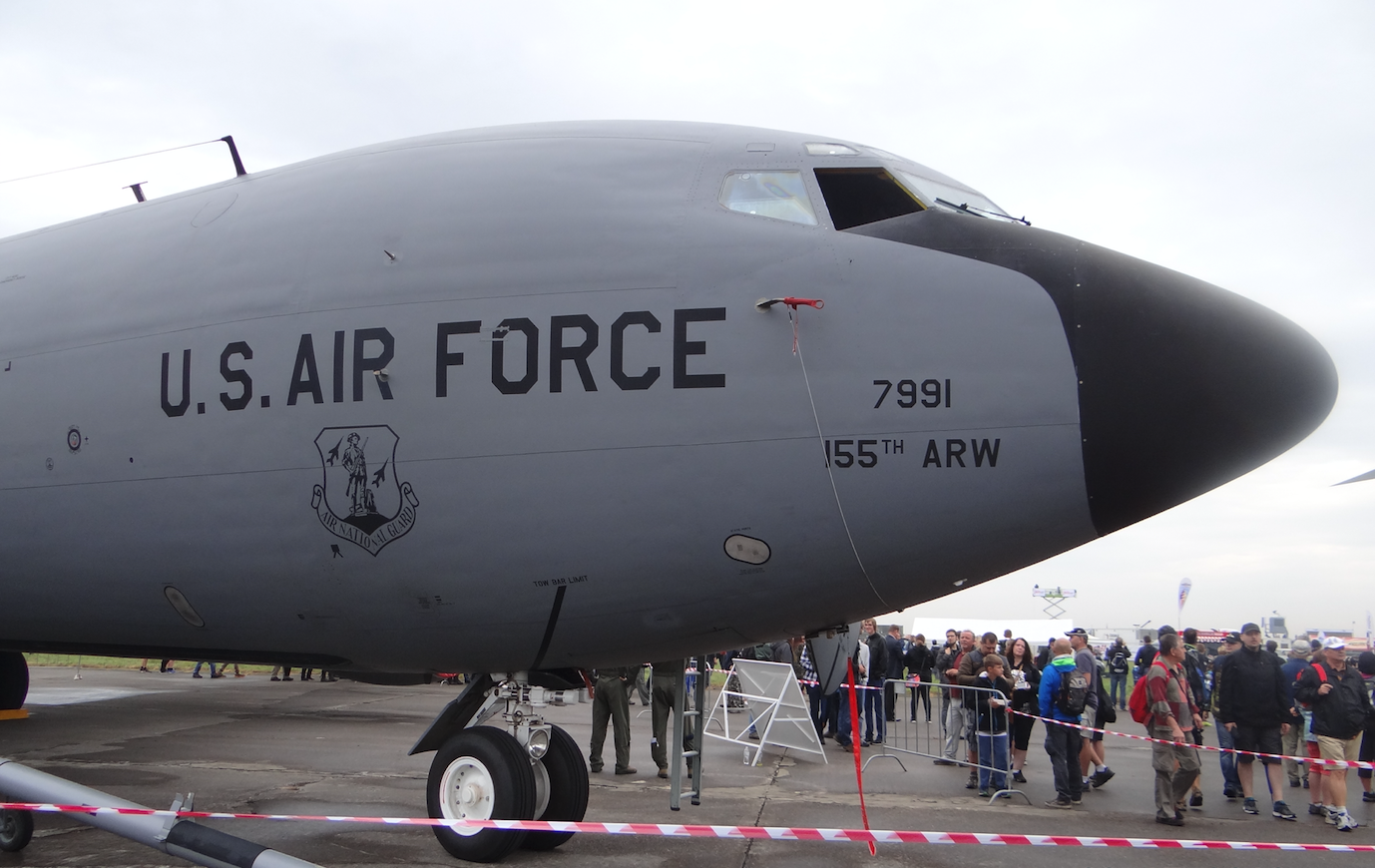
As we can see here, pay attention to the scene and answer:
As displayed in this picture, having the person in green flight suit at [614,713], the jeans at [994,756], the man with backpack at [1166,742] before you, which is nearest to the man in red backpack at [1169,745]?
the man with backpack at [1166,742]

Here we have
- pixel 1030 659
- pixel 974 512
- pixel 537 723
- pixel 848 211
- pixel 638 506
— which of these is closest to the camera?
pixel 974 512

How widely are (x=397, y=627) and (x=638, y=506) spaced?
184cm

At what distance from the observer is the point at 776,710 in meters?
14.1

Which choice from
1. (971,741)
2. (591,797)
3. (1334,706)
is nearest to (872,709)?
(971,741)

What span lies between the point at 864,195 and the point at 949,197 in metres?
0.61

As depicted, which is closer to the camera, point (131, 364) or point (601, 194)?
point (601, 194)

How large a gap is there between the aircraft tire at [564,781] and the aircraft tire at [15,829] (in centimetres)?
352

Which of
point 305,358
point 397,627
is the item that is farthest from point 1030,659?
point 305,358

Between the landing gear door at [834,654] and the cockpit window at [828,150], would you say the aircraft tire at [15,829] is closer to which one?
the landing gear door at [834,654]

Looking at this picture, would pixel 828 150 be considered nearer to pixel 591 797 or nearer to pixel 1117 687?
pixel 591 797

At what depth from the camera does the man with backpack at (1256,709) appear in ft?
35.7

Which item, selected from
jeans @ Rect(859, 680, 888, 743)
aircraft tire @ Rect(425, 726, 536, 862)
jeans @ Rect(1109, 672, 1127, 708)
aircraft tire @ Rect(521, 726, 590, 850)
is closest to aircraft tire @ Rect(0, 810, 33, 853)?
aircraft tire @ Rect(425, 726, 536, 862)

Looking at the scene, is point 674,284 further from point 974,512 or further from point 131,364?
point 131,364

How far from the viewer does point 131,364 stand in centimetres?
699
